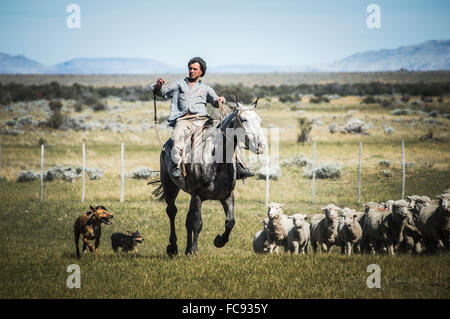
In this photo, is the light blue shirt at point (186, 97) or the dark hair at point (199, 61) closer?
the light blue shirt at point (186, 97)

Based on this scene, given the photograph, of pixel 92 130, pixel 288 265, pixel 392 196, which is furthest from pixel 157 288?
pixel 92 130

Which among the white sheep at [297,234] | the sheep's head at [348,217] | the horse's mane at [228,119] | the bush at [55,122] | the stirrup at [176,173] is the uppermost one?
the horse's mane at [228,119]

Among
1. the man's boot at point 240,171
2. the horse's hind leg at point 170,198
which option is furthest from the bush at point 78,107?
the man's boot at point 240,171

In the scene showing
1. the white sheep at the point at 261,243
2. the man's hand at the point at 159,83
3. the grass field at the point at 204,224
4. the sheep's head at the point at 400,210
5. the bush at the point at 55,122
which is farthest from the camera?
Result: the bush at the point at 55,122

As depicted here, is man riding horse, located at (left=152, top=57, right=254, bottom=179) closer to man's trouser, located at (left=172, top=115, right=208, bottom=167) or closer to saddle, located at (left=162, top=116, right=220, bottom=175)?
man's trouser, located at (left=172, top=115, right=208, bottom=167)

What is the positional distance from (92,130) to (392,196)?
29.0 m

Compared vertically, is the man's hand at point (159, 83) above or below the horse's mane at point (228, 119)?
above

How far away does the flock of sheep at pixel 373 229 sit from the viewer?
1126 centimetres

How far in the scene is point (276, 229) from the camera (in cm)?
1273

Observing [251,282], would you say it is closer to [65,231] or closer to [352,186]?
[65,231]

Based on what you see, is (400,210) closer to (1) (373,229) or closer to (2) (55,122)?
(1) (373,229)

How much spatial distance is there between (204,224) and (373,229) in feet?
22.2

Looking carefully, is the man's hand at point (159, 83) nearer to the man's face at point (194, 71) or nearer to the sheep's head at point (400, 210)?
the man's face at point (194, 71)

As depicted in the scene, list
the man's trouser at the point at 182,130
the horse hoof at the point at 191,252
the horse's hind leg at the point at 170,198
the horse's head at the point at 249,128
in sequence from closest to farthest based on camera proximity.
Answer: 1. the horse's head at the point at 249,128
2. the man's trouser at the point at 182,130
3. the horse hoof at the point at 191,252
4. the horse's hind leg at the point at 170,198
